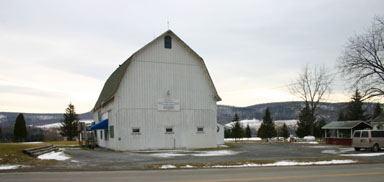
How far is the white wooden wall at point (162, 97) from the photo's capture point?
2688cm

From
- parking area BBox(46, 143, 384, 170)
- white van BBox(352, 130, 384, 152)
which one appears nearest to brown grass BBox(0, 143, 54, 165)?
parking area BBox(46, 143, 384, 170)

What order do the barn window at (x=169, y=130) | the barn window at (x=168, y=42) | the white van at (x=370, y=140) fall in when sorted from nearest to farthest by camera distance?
the white van at (x=370, y=140)
the barn window at (x=169, y=130)
the barn window at (x=168, y=42)

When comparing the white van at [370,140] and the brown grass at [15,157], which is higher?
the brown grass at [15,157]

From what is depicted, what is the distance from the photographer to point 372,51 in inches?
1137

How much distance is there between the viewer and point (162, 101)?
28.1 m

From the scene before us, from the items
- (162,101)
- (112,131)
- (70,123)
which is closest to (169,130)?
(162,101)

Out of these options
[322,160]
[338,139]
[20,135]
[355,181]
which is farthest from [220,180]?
[20,135]

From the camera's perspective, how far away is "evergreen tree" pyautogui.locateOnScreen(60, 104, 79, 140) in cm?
7277

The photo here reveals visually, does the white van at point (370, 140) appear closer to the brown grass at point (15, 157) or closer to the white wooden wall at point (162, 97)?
the white wooden wall at point (162, 97)

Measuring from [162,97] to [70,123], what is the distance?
51.9 metres

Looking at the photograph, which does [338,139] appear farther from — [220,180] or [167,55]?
[220,180]

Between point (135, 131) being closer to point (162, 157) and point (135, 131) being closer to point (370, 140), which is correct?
point (162, 157)

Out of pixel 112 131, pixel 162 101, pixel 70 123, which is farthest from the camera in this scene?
pixel 70 123

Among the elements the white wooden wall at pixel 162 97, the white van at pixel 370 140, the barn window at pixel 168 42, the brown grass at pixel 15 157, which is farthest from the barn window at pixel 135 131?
the white van at pixel 370 140
